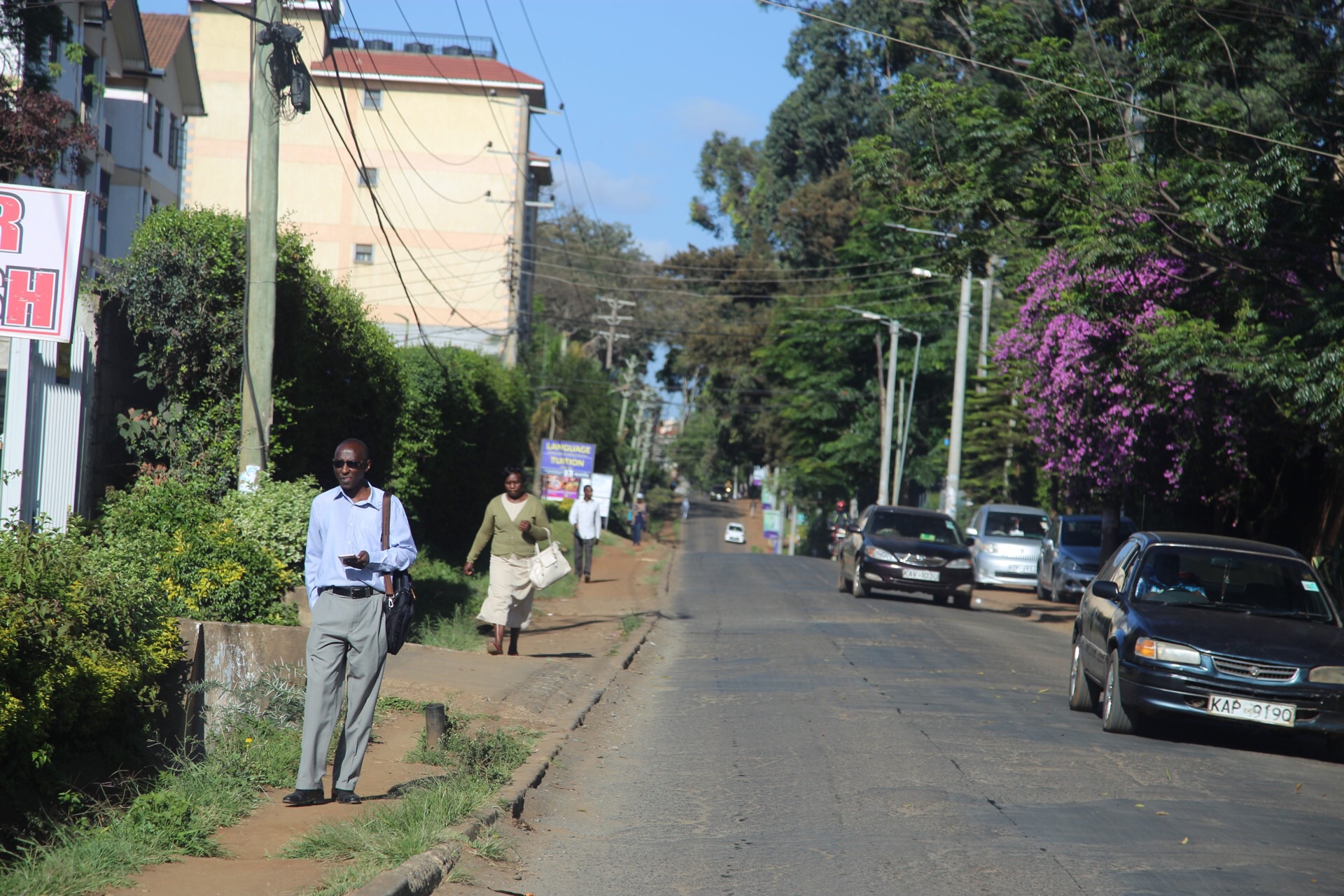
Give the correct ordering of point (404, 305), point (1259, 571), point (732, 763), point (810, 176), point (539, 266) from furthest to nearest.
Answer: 1. point (539, 266)
2. point (810, 176)
3. point (404, 305)
4. point (1259, 571)
5. point (732, 763)

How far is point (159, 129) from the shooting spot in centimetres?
3481

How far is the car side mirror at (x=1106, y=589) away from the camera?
10.5 m

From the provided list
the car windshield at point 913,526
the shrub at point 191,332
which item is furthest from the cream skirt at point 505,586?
the car windshield at point 913,526

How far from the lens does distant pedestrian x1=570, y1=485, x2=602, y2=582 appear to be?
25.9m

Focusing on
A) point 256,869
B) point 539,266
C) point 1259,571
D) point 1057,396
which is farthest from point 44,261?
point 539,266

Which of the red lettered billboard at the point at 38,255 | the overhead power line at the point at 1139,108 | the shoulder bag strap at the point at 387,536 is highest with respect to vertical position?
the overhead power line at the point at 1139,108

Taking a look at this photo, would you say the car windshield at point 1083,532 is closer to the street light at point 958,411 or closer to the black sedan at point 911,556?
the black sedan at point 911,556

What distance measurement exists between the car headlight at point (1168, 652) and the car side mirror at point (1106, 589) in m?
0.78

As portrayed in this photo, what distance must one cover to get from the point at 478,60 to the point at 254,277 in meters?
46.1

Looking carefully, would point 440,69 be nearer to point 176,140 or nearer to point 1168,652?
point 176,140

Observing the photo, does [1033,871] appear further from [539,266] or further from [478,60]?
[539,266]

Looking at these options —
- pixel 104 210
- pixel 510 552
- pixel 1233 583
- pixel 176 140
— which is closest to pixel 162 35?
pixel 176 140

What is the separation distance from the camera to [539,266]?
74438 millimetres

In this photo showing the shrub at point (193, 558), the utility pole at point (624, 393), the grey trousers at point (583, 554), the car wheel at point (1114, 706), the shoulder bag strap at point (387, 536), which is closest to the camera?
the shoulder bag strap at point (387, 536)
